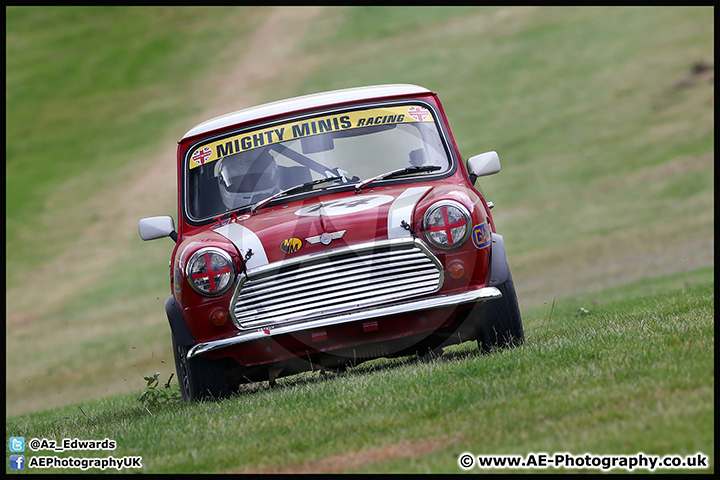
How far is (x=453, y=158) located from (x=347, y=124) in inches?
32.5

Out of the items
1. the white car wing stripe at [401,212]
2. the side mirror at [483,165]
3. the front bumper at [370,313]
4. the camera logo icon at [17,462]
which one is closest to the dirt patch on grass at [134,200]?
the side mirror at [483,165]

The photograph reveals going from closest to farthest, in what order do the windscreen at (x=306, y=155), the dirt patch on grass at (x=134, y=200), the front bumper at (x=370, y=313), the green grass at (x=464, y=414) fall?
1. the green grass at (x=464, y=414)
2. the front bumper at (x=370, y=313)
3. the windscreen at (x=306, y=155)
4. the dirt patch on grass at (x=134, y=200)

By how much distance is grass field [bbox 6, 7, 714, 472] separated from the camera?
171 inches

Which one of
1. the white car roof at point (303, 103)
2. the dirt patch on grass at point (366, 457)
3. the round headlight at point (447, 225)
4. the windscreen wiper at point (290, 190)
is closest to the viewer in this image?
the dirt patch on grass at point (366, 457)

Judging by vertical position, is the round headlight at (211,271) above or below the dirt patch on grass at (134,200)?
below

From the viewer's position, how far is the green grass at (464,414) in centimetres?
380

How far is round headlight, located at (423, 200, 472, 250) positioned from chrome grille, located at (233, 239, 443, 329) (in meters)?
0.11

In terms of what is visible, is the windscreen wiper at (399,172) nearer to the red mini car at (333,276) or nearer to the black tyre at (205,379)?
the red mini car at (333,276)

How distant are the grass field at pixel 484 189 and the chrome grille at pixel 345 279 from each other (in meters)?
0.48

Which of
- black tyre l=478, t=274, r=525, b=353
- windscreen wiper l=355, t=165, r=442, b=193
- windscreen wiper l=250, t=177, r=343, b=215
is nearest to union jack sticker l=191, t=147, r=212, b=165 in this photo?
windscreen wiper l=250, t=177, r=343, b=215

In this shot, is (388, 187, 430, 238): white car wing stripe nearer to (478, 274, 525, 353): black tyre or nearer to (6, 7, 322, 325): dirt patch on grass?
(478, 274, 525, 353): black tyre

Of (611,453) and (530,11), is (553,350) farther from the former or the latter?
(530,11)

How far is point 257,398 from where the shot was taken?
5.81m
